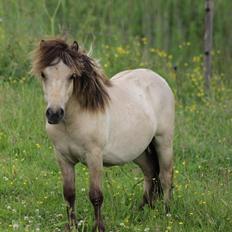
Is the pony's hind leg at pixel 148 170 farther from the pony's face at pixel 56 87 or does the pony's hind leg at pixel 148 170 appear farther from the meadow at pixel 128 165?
the pony's face at pixel 56 87

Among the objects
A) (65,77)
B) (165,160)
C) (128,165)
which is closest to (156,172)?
(165,160)

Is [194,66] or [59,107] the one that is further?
[194,66]

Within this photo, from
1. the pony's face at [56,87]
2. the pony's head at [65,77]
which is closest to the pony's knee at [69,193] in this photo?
the pony's head at [65,77]

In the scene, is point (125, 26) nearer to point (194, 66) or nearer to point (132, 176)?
point (194, 66)

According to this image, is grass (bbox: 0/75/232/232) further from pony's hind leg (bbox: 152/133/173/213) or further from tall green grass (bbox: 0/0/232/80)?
tall green grass (bbox: 0/0/232/80)

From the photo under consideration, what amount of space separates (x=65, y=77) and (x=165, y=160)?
164 centimetres

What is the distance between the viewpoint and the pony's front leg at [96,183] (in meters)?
5.51

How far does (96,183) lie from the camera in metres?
5.55

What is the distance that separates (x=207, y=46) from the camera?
9.93m

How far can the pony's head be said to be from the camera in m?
5.11

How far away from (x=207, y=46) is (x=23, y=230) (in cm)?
531

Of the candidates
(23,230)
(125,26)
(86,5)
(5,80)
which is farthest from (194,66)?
(23,230)

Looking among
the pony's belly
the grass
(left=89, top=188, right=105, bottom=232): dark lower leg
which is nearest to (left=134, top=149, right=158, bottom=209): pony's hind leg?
the grass

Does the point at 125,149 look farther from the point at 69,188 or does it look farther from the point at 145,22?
the point at 145,22
